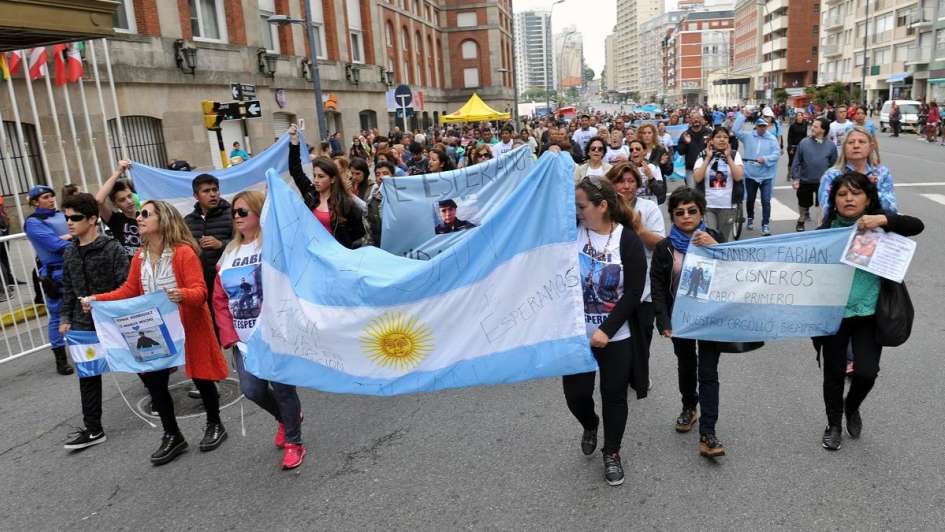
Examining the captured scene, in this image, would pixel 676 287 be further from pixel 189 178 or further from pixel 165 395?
pixel 189 178

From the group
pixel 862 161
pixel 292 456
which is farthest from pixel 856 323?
pixel 292 456

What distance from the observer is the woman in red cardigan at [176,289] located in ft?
14.5

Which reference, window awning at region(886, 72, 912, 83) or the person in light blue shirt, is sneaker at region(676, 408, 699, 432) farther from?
window awning at region(886, 72, 912, 83)

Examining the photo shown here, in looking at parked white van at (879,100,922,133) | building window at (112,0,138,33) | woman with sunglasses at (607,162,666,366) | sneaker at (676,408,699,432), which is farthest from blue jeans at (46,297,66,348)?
parked white van at (879,100,922,133)

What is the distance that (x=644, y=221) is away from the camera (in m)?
4.86

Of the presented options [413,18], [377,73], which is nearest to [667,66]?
Result: [413,18]

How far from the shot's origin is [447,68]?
6091 centimetres

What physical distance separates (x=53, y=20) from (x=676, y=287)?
20.6 ft

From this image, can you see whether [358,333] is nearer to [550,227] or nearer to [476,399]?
[550,227]

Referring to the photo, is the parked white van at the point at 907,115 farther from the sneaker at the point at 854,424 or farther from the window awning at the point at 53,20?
the window awning at the point at 53,20

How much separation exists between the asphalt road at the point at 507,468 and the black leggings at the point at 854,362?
0.89ft

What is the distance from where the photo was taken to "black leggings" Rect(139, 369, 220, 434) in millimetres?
4562

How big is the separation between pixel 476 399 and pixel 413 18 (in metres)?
46.7

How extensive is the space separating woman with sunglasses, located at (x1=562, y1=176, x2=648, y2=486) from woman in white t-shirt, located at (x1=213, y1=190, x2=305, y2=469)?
70.4 inches
